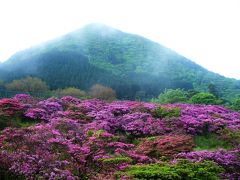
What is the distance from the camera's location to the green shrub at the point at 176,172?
9.05m

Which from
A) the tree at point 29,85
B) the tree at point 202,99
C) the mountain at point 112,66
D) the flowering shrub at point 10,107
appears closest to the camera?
the flowering shrub at point 10,107

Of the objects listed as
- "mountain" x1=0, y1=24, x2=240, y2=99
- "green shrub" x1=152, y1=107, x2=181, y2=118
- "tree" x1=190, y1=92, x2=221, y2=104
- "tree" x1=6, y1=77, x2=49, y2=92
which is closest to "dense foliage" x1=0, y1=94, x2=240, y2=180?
"green shrub" x1=152, y1=107, x2=181, y2=118

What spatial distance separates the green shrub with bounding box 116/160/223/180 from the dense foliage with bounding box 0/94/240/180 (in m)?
0.02

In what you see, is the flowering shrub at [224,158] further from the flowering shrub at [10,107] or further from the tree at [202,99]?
the tree at [202,99]

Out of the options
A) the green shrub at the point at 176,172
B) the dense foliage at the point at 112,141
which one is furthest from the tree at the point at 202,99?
the green shrub at the point at 176,172

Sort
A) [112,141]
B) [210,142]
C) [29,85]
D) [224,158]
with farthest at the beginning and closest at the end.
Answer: [29,85]
[210,142]
[112,141]
[224,158]

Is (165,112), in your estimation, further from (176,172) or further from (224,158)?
(176,172)

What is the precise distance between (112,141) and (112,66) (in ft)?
309

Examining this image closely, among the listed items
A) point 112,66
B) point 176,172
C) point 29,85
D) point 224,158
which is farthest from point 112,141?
point 112,66

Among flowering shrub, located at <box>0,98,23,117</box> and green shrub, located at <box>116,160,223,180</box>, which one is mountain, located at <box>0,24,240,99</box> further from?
green shrub, located at <box>116,160,223,180</box>

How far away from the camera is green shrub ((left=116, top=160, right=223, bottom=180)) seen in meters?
9.05

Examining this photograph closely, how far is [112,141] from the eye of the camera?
16.8 m

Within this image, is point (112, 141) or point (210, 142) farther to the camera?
point (210, 142)

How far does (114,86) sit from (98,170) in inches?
2841
